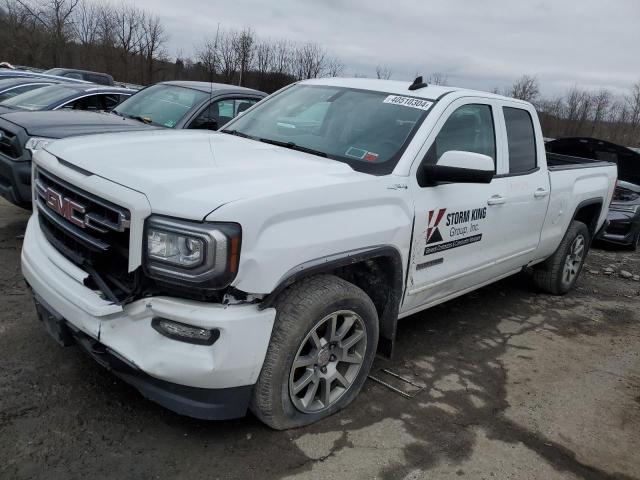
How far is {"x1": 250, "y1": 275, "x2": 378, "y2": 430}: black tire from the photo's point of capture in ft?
8.45

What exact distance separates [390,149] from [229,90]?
12.5 feet

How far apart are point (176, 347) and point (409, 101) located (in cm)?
229

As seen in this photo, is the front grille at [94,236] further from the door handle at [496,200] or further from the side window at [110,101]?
the side window at [110,101]

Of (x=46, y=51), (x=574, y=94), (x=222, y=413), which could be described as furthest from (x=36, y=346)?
(x=574, y=94)

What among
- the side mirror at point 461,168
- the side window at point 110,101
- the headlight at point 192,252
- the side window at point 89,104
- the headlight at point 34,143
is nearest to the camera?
the headlight at point 192,252

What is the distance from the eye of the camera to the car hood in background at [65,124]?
503 centimetres

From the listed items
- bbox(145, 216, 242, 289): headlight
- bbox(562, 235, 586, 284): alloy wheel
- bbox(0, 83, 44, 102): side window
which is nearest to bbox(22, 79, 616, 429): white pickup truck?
bbox(145, 216, 242, 289): headlight

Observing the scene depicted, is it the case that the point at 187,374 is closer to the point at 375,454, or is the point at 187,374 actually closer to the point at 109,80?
the point at 375,454

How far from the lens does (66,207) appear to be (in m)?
2.71

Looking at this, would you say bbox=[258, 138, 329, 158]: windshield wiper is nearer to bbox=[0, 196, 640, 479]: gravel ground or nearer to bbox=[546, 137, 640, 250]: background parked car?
bbox=[0, 196, 640, 479]: gravel ground

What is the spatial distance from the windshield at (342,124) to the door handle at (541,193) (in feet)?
4.94

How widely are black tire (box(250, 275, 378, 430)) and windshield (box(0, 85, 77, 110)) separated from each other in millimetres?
5803

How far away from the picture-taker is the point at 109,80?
64.6ft

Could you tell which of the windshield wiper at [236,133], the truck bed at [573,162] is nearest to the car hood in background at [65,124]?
the windshield wiper at [236,133]
